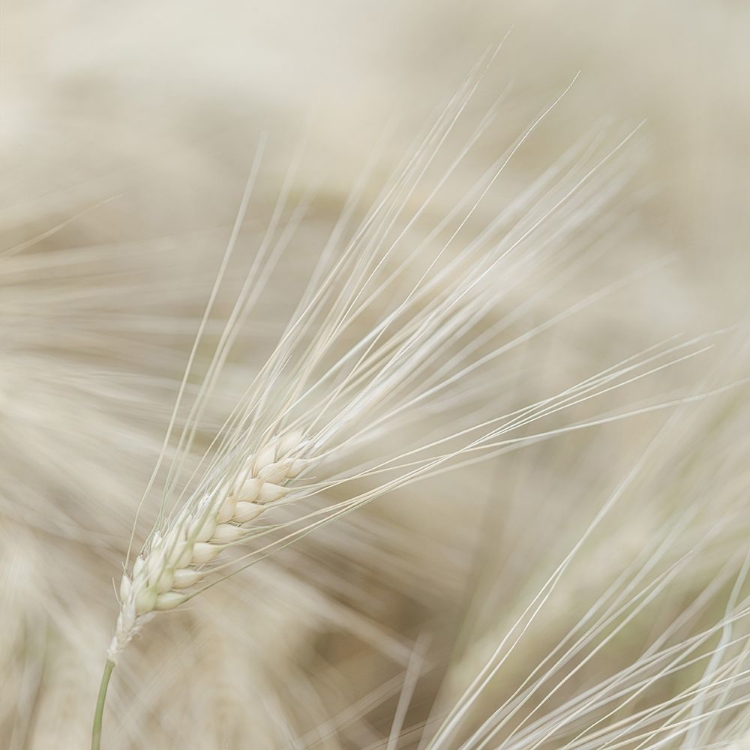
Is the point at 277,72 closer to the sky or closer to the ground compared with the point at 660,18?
closer to the ground

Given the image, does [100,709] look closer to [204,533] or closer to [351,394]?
[204,533]

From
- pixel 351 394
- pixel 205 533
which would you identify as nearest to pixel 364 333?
pixel 351 394

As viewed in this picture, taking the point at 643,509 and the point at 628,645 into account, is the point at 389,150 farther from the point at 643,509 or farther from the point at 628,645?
the point at 628,645

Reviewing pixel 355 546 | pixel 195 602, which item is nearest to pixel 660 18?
pixel 355 546

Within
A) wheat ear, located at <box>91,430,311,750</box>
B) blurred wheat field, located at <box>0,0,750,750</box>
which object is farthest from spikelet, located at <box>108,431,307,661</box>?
blurred wheat field, located at <box>0,0,750,750</box>

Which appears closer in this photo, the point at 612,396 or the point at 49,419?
the point at 49,419

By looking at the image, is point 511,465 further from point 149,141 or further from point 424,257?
point 149,141

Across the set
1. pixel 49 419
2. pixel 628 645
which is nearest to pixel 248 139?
pixel 49 419

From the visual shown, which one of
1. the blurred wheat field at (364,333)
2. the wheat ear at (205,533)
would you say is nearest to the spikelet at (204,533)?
the wheat ear at (205,533)

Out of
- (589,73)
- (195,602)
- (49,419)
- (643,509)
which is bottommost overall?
(195,602)
